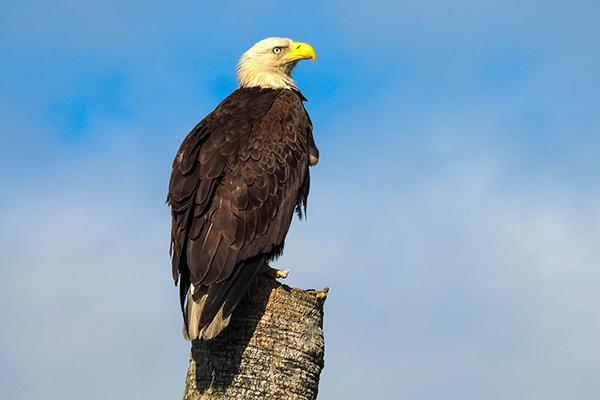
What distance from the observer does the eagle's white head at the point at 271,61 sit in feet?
30.3

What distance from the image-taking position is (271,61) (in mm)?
9367

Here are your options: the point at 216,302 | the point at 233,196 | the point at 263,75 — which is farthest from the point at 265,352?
the point at 263,75

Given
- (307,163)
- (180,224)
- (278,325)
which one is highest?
(307,163)

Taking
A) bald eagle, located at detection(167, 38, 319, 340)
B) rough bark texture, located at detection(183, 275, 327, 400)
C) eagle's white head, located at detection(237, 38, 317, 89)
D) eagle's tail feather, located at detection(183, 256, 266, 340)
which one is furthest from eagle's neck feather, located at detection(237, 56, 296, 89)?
rough bark texture, located at detection(183, 275, 327, 400)

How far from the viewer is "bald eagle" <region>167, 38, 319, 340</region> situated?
6320mm

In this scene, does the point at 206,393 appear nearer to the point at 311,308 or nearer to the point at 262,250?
the point at 311,308

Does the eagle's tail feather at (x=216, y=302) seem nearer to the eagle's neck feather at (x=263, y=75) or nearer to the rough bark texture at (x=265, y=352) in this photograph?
the rough bark texture at (x=265, y=352)

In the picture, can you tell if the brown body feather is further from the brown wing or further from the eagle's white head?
the eagle's white head

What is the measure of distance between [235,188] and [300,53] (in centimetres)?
305

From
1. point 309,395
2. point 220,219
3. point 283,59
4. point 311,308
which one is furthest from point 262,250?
point 283,59

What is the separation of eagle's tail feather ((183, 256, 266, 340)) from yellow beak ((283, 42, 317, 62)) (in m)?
3.51

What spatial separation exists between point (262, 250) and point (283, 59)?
10.9 feet

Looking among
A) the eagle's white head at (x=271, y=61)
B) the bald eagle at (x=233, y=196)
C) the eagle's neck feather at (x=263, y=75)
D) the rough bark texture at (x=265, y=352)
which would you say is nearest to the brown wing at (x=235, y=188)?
the bald eagle at (x=233, y=196)

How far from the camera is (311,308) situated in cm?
604
